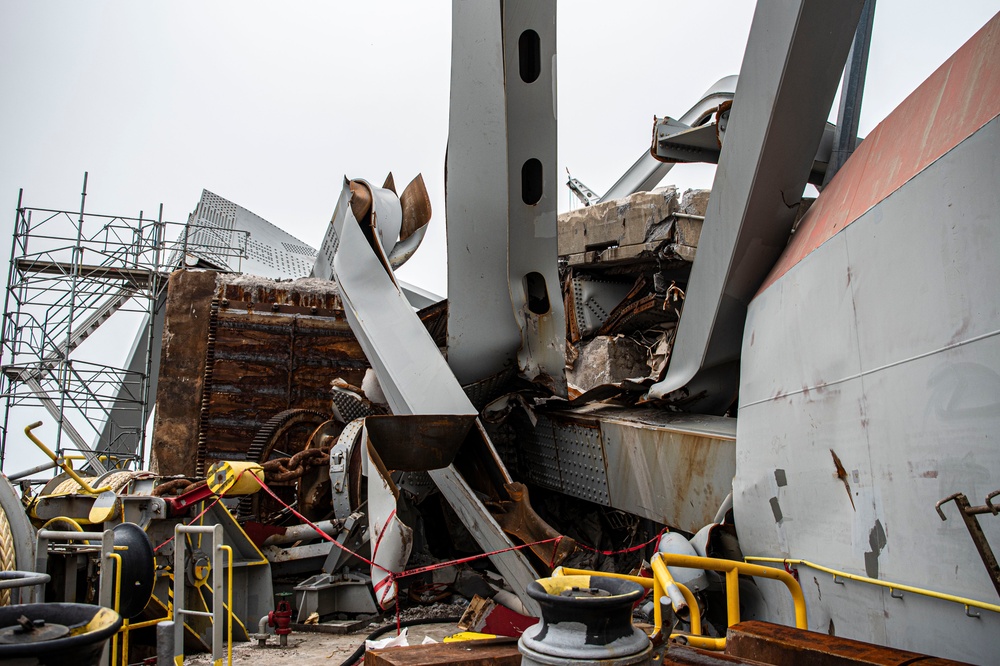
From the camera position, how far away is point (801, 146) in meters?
4.57

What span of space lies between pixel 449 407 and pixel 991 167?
192 inches

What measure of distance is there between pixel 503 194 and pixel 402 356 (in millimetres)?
1846

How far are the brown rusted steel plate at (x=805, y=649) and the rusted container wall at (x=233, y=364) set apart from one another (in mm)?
9695

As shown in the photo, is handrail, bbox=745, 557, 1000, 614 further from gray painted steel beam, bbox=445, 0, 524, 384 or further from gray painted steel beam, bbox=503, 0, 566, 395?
gray painted steel beam, bbox=445, 0, 524, 384

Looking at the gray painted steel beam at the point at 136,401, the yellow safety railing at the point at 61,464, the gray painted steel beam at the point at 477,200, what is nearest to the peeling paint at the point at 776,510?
the gray painted steel beam at the point at 477,200

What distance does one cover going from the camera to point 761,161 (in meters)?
4.62

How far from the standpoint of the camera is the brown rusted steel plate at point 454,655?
2.42 m

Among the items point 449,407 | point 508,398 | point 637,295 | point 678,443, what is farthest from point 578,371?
point 678,443

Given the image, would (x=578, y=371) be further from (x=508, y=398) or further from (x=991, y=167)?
(x=991, y=167)

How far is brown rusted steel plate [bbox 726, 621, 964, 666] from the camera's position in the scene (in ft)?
7.47

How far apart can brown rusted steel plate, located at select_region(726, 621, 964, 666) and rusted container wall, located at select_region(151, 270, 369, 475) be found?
970 centimetres

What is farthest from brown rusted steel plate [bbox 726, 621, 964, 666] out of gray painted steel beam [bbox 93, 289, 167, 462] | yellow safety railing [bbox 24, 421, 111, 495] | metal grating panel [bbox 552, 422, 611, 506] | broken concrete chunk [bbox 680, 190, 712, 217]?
gray painted steel beam [bbox 93, 289, 167, 462]

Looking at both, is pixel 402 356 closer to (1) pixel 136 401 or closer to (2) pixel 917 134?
(2) pixel 917 134

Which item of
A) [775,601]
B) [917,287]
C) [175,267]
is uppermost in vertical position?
[175,267]
